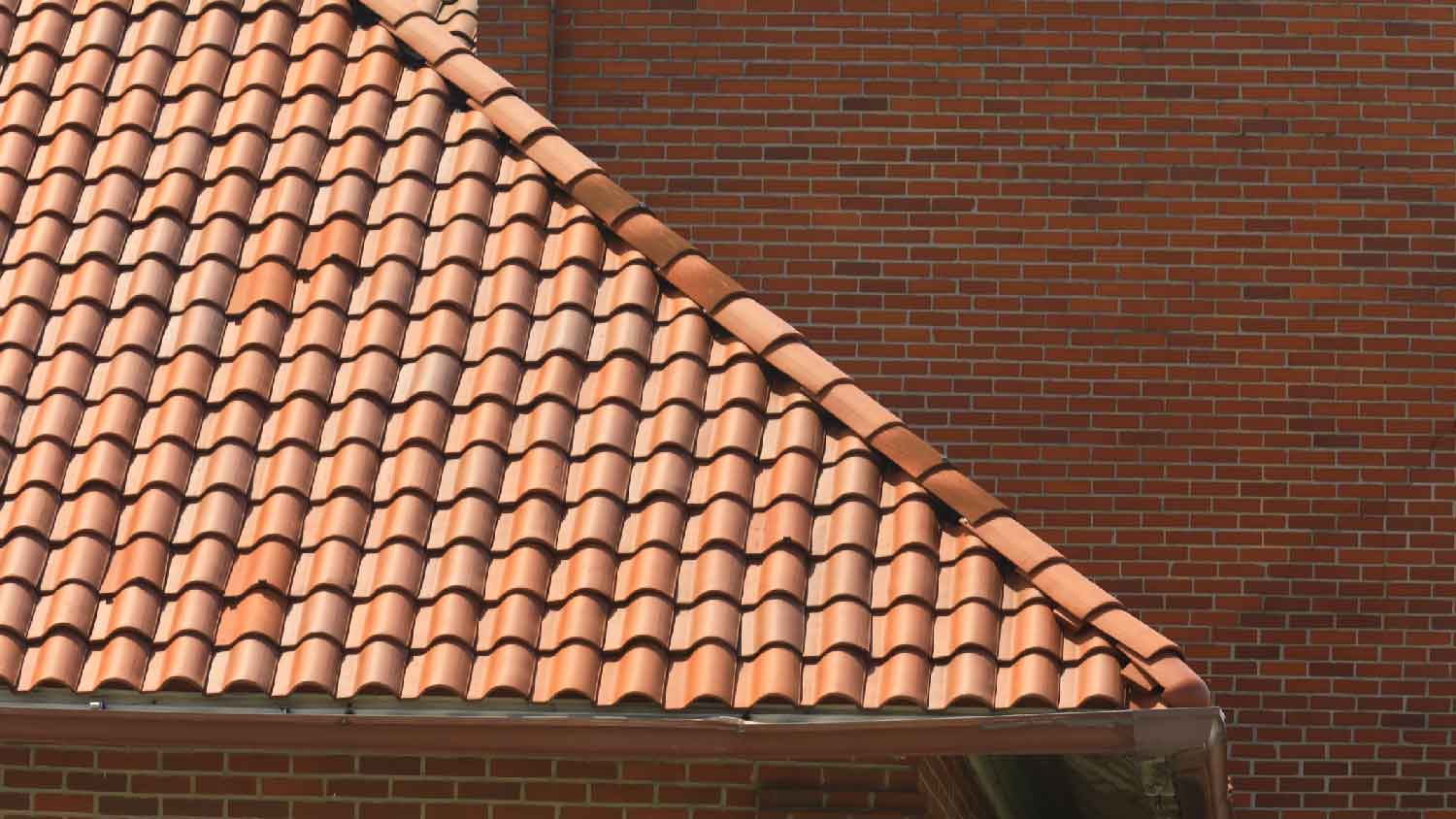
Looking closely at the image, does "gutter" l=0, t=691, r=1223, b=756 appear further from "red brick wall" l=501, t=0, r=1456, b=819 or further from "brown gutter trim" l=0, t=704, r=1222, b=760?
"red brick wall" l=501, t=0, r=1456, b=819

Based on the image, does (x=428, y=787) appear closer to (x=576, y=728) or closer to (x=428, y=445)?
(x=576, y=728)

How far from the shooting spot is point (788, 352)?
5828mm

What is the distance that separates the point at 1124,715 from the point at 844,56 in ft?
15.4

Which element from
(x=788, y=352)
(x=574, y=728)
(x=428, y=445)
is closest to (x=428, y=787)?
(x=574, y=728)

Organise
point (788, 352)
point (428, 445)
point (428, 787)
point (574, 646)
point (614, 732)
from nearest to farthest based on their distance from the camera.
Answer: point (614, 732) < point (574, 646) < point (428, 787) < point (428, 445) < point (788, 352)

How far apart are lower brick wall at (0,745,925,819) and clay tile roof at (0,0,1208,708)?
1.17 feet

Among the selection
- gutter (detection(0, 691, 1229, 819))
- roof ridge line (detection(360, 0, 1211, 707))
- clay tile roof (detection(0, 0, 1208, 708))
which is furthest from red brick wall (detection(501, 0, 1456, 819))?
gutter (detection(0, 691, 1229, 819))

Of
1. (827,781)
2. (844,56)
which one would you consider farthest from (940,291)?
(827,781)

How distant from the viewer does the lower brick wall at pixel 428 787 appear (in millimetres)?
5238

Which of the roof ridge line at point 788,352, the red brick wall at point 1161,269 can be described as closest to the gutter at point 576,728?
the roof ridge line at point 788,352

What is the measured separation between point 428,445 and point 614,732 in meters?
1.06

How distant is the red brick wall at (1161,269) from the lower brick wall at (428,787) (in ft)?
11.8

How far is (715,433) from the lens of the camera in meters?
5.63

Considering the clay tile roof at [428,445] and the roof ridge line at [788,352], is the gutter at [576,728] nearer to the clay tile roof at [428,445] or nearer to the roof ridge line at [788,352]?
the clay tile roof at [428,445]
